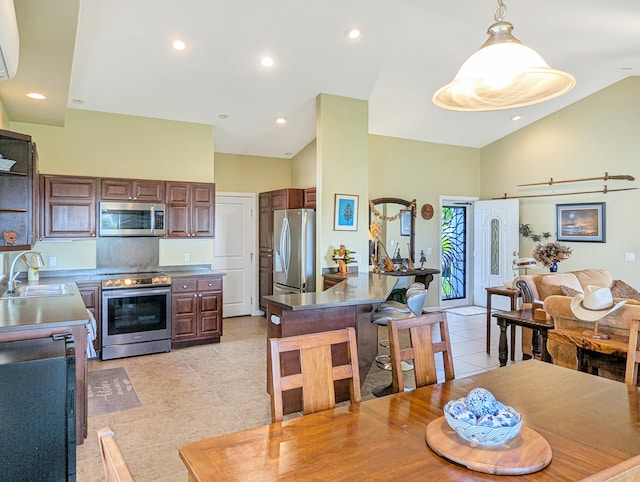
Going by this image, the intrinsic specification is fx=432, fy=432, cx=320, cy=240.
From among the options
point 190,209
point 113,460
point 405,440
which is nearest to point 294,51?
point 190,209

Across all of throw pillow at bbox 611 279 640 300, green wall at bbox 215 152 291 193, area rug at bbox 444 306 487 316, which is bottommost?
area rug at bbox 444 306 487 316

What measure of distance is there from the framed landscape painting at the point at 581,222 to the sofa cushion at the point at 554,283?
1.93 m

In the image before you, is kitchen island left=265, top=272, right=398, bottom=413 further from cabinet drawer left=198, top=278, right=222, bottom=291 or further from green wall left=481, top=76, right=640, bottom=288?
green wall left=481, top=76, right=640, bottom=288

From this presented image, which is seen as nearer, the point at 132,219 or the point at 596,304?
the point at 596,304

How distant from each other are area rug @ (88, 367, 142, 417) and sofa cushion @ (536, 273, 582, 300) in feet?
13.9

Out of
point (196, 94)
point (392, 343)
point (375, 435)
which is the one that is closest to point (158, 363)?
point (196, 94)

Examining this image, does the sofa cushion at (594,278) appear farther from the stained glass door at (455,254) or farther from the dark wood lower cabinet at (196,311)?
the dark wood lower cabinet at (196,311)

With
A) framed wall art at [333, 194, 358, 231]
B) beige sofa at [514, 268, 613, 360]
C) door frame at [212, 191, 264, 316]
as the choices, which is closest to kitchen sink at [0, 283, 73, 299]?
framed wall art at [333, 194, 358, 231]

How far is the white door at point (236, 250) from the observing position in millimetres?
7105

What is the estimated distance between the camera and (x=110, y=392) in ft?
12.8

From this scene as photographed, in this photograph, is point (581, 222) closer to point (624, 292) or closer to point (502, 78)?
point (624, 292)

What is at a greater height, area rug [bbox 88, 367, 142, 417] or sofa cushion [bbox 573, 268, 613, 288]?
sofa cushion [bbox 573, 268, 613, 288]

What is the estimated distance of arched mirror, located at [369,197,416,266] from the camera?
7.23 m

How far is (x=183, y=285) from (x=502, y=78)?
4248 millimetres
